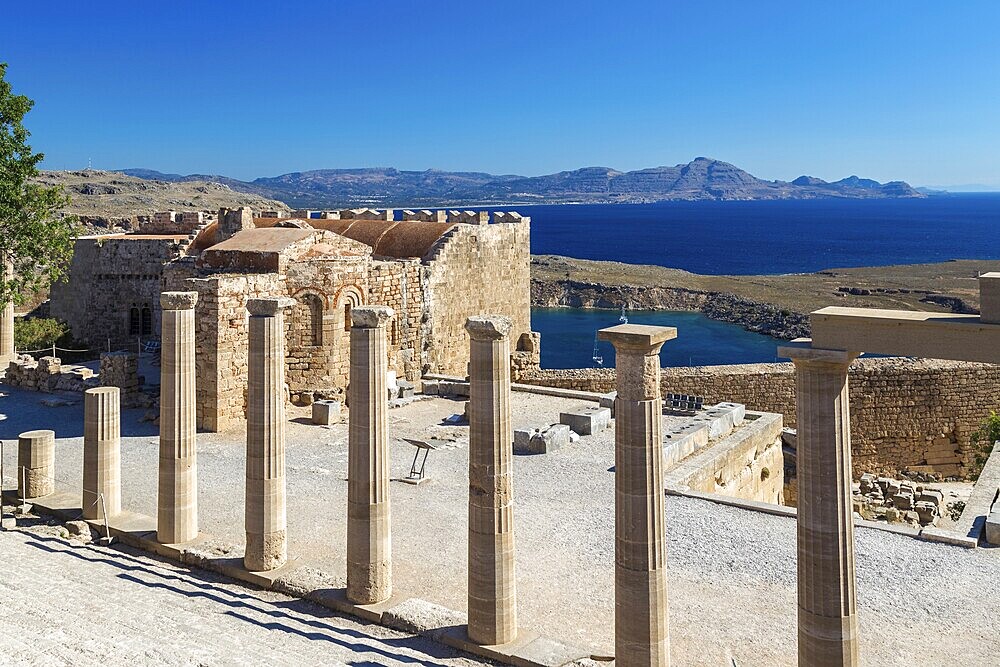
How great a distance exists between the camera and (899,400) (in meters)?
21.0

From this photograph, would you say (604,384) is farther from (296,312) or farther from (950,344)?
(950,344)

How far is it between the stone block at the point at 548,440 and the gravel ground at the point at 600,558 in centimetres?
34

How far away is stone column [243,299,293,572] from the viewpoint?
964 centimetres

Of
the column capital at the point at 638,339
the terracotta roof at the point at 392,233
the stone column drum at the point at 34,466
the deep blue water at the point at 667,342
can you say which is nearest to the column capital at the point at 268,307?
the column capital at the point at 638,339

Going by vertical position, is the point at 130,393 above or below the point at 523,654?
above

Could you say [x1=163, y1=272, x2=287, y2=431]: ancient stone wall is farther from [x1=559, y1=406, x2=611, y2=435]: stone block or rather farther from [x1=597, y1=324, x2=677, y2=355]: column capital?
[x1=597, y1=324, x2=677, y2=355]: column capital

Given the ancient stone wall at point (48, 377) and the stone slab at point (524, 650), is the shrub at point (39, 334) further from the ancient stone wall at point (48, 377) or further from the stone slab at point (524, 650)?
the stone slab at point (524, 650)

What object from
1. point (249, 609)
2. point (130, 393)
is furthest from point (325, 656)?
point (130, 393)

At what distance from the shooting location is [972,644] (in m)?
8.20

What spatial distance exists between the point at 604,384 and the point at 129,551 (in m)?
13.7

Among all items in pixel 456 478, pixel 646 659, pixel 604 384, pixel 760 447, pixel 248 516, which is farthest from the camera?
pixel 604 384

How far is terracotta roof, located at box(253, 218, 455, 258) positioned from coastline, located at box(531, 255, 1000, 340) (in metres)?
26.5

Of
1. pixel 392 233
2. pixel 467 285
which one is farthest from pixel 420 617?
pixel 392 233

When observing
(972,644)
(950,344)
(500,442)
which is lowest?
(972,644)
